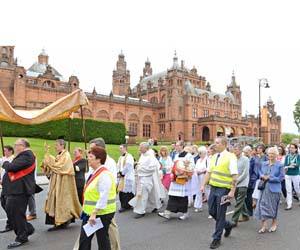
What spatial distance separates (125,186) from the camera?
9.80 metres

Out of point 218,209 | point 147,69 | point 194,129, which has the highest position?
point 147,69

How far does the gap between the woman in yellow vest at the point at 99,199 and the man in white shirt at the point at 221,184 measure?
2.40m

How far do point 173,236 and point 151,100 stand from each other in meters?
72.0

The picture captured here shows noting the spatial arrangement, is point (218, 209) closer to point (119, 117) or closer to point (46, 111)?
point (46, 111)

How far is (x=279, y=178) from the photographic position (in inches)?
292

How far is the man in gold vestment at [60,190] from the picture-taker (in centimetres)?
704

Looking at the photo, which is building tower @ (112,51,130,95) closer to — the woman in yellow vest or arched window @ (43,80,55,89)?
arched window @ (43,80,55,89)

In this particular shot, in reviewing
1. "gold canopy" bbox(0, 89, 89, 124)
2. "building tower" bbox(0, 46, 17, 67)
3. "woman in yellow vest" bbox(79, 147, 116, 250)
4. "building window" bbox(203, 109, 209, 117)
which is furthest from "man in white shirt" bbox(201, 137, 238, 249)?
"building window" bbox(203, 109, 209, 117)

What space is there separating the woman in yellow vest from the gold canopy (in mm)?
3646

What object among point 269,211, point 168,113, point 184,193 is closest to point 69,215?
point 184,193

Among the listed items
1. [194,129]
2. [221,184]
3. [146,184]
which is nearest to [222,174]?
[221,184]

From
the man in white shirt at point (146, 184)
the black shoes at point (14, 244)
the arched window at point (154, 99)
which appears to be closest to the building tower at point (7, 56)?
the arched window at point (154, 99)

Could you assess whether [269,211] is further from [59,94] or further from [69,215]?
[59,94]

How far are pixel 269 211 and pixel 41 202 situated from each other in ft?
24.5
